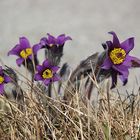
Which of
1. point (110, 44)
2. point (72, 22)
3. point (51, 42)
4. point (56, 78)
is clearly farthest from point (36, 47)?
point (72, 22)

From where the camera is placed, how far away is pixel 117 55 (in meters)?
2.11

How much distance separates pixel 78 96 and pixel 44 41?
25 centimetres

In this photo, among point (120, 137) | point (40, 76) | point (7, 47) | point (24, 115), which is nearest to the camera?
point (120, 137)

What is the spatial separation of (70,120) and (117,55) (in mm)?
330

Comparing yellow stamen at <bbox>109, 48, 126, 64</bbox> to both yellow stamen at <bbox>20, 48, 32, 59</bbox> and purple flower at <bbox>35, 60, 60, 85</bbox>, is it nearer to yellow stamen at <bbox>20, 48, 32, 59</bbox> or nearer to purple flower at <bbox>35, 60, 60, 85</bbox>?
purple flower at <bbox>35, 60, 60, 85</bbox>

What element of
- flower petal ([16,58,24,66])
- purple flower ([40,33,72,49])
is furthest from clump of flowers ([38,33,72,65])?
flower petal ([16,58,24,66])

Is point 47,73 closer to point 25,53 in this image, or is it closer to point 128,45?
point 25,53

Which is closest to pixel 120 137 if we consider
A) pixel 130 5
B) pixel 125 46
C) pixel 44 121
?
pixel 44 121

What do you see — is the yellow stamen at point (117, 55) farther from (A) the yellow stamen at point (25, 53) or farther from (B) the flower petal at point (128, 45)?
(A) the yellow stamen at point (25, 53)

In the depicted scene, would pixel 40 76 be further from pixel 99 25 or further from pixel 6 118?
pixel 99 25

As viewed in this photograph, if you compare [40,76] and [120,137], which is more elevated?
[40,76]

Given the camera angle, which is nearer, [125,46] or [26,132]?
[26,132]

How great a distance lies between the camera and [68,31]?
382 centimetres

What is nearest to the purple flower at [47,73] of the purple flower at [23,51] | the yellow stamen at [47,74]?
the yellow stamen at [47,74]
